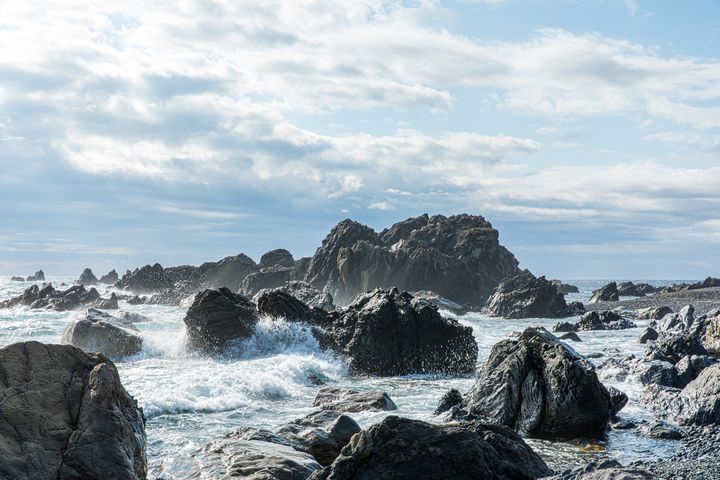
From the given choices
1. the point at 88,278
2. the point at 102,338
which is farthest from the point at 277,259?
the point at 102,338

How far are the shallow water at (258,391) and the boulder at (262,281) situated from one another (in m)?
51.7

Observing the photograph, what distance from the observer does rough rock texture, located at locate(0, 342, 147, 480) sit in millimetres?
7516

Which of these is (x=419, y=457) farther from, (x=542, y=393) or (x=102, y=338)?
(x=102, y=338)

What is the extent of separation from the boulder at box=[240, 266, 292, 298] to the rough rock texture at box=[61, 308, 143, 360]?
53.4 m

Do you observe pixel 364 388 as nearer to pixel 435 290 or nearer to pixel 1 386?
pixel 1 386

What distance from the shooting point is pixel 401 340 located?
25562mm

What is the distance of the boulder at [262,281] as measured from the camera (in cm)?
8089

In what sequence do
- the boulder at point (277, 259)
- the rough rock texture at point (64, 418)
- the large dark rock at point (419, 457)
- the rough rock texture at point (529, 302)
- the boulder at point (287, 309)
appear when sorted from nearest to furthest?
the large dark rock at point (419, 457)
the rough rock texture at point (64, 418)
the boulder at point (287, 309)
the rough rock texture at point (529, 302)
the boulder at point (277, 259)

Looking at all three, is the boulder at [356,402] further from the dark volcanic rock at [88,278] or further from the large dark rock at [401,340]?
the dark volcanic rock at [88,278]

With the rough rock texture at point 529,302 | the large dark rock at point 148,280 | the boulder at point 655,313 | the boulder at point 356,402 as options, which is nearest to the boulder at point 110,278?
the large dark rock at point 148,280

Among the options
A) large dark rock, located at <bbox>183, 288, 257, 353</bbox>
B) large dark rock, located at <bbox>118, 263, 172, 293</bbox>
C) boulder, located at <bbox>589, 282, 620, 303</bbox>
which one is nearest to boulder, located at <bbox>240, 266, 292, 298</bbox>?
large dark rock, located at <bbox>118, 263, 172, 293</bbox>

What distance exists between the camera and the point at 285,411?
17.0 meters

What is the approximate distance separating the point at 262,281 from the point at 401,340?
58703 millimetres

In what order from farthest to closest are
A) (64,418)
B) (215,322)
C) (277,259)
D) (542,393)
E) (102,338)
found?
(277,259)
(215,322)
(102,338)
(542,393)
(64,418)
